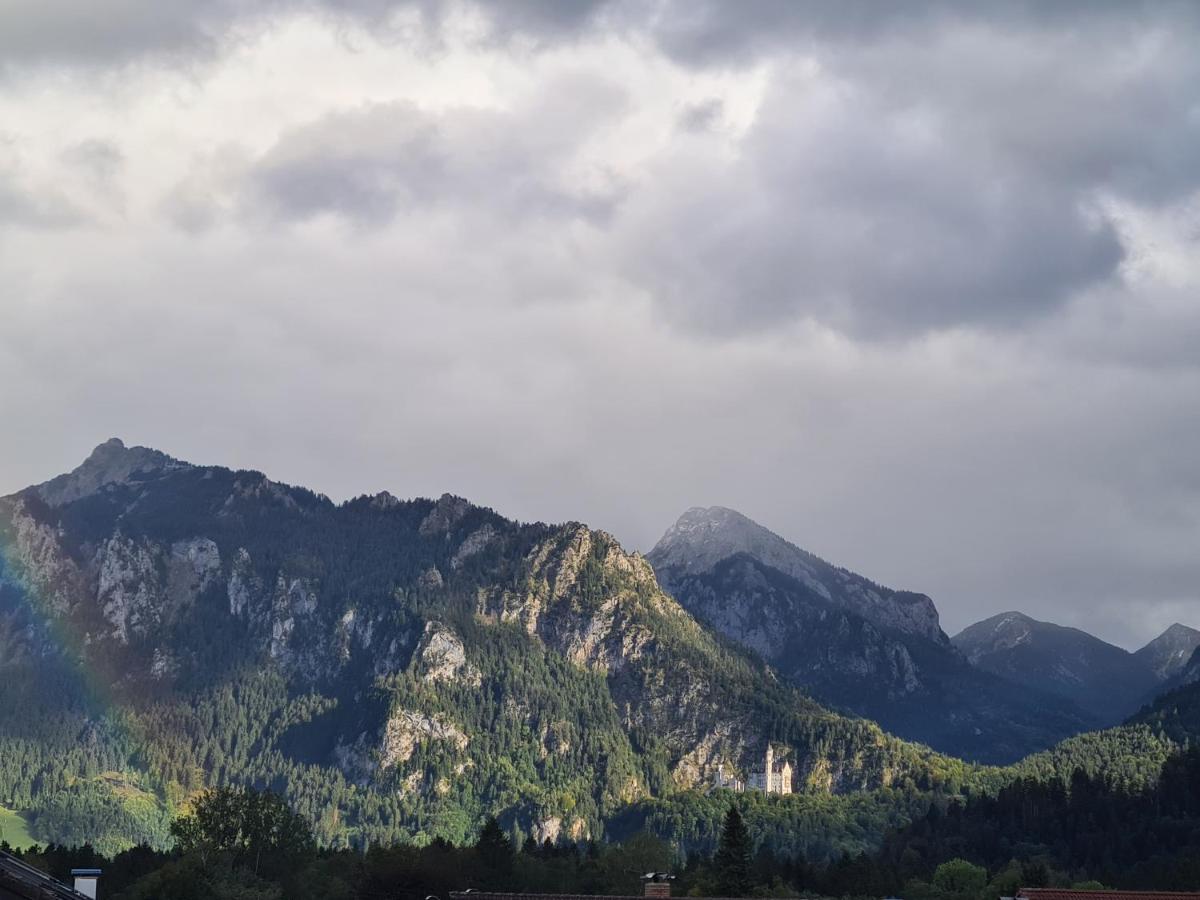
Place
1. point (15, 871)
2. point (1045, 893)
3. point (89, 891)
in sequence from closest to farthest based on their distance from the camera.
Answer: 1. point (15, 871)
2. point (89, 891)
3. point (1045, 893)

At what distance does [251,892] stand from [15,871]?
13519cm

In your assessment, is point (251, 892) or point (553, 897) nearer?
point (553, 897)

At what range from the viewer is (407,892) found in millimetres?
196625

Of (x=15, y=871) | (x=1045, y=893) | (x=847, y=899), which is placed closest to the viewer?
(x=15, y=871)

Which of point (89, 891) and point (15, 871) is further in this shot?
point (89, 891)

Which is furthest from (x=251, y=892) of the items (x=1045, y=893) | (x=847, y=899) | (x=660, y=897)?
(x=1045, y=893)

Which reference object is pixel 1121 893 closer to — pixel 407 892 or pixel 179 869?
pixel 407 892

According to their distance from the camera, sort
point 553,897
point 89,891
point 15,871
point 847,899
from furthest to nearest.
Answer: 1. point 847,899
2. point 553,897
3. point 89,891
4. point 15,871

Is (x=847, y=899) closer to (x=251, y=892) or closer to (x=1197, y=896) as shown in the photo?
(x=251, y=892)

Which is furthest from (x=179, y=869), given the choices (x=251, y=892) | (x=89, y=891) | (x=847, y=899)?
(x=89, y=891)

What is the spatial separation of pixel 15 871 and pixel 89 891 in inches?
986

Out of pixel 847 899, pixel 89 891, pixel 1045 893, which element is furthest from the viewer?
pixel 847 899

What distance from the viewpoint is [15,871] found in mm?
70625

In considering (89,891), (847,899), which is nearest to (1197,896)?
(89,891)
